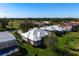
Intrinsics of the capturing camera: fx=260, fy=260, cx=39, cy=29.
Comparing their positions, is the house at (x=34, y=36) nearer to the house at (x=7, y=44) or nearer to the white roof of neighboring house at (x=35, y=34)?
the white roof of neighboring house at (x=35, y=34)

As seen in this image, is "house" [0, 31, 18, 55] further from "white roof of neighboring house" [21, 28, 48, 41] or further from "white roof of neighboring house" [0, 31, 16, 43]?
"white roof of neighboring house" [21, 28, 48, 41]

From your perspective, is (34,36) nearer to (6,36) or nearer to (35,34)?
(35,34)

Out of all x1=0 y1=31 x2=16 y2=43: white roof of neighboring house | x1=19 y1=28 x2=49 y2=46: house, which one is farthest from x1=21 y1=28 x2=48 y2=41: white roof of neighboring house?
x1=0 y1=31 x2=16 y2=43: white roof of neighboring house

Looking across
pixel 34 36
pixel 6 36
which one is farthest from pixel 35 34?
pixel 6 36

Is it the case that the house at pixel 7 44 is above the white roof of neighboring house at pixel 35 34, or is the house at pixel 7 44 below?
below

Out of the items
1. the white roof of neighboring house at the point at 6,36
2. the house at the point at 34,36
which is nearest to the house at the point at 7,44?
the white roof of neighboring house at the point at 6,36

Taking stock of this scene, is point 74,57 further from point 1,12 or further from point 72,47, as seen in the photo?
point 1,12

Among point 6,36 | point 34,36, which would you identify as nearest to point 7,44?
point 6,36
